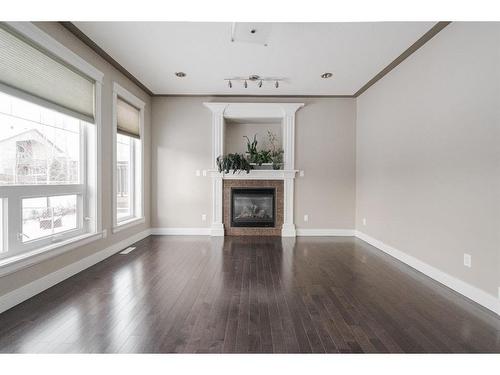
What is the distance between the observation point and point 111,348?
155 cm

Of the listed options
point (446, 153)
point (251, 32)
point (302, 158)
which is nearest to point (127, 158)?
point (251, 32)

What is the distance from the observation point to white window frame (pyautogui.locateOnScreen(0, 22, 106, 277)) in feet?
7.00

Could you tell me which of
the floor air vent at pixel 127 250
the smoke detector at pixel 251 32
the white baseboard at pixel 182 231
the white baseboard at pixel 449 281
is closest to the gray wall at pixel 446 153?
the white baseboard at pixel 449 281

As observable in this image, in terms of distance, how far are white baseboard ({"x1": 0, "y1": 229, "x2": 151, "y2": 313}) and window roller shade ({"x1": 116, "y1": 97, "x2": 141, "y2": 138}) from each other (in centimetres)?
180

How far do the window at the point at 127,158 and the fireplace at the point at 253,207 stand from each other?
5.80 ft

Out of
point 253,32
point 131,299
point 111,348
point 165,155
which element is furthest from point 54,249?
point 253,32

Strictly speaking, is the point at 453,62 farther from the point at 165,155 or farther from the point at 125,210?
the point at 125,210

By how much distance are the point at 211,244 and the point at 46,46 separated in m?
3.25

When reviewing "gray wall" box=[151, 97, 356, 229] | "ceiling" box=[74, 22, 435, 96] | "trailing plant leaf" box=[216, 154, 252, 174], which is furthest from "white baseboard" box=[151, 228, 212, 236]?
"ceiling" box=[74, 22, 435, 96]

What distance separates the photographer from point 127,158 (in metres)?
4.31

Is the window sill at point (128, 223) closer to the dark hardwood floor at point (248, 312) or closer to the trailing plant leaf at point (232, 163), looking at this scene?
the dark hardwood floor at point (248, 312)

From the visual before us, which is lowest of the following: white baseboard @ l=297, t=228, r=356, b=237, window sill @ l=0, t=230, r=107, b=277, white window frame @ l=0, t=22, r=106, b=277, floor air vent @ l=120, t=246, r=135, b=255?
floor air vent @ l=120, t=246, r=135, b=255

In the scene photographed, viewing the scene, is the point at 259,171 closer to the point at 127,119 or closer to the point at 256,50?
the point at 256,50

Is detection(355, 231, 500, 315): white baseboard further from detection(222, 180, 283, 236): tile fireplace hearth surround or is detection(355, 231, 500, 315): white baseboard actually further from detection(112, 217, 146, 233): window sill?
detection(112, 217, 146, 233): window sill
